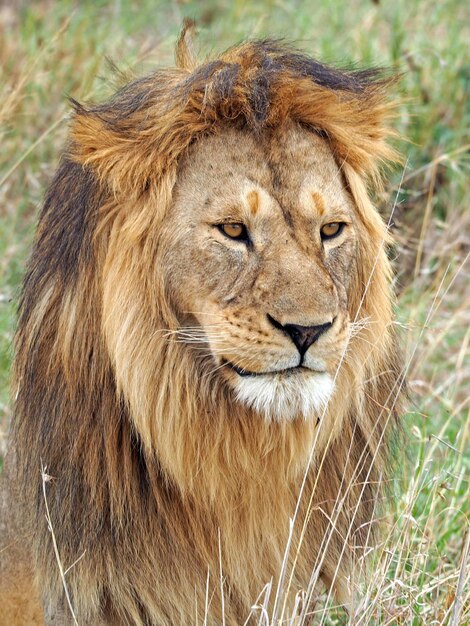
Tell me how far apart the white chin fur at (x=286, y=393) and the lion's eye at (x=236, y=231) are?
1.13 ft

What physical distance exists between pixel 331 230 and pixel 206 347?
1.43 feet

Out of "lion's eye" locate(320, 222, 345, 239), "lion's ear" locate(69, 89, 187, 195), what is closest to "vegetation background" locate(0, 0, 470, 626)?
"lion's eye" locate(320, 222, 345, 239)

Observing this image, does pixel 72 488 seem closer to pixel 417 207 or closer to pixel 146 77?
pixel 146 77

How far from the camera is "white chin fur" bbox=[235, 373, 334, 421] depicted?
2.61 m

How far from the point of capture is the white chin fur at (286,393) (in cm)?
261

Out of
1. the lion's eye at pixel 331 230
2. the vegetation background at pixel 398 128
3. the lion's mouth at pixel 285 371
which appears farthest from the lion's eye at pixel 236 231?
the vegetation background at pixel 398 128

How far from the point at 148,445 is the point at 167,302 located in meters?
0.38

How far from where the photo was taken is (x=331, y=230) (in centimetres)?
280

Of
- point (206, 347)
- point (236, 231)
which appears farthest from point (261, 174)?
point (206, 347)

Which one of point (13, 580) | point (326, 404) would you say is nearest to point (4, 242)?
point (13, 580)

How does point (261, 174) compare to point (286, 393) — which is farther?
point (261, 174)

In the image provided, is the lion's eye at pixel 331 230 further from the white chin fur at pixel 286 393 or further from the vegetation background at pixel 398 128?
the vegetation background at pixel 398 128

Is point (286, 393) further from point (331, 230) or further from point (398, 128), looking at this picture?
point (398, 128)

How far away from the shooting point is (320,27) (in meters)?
7.23
